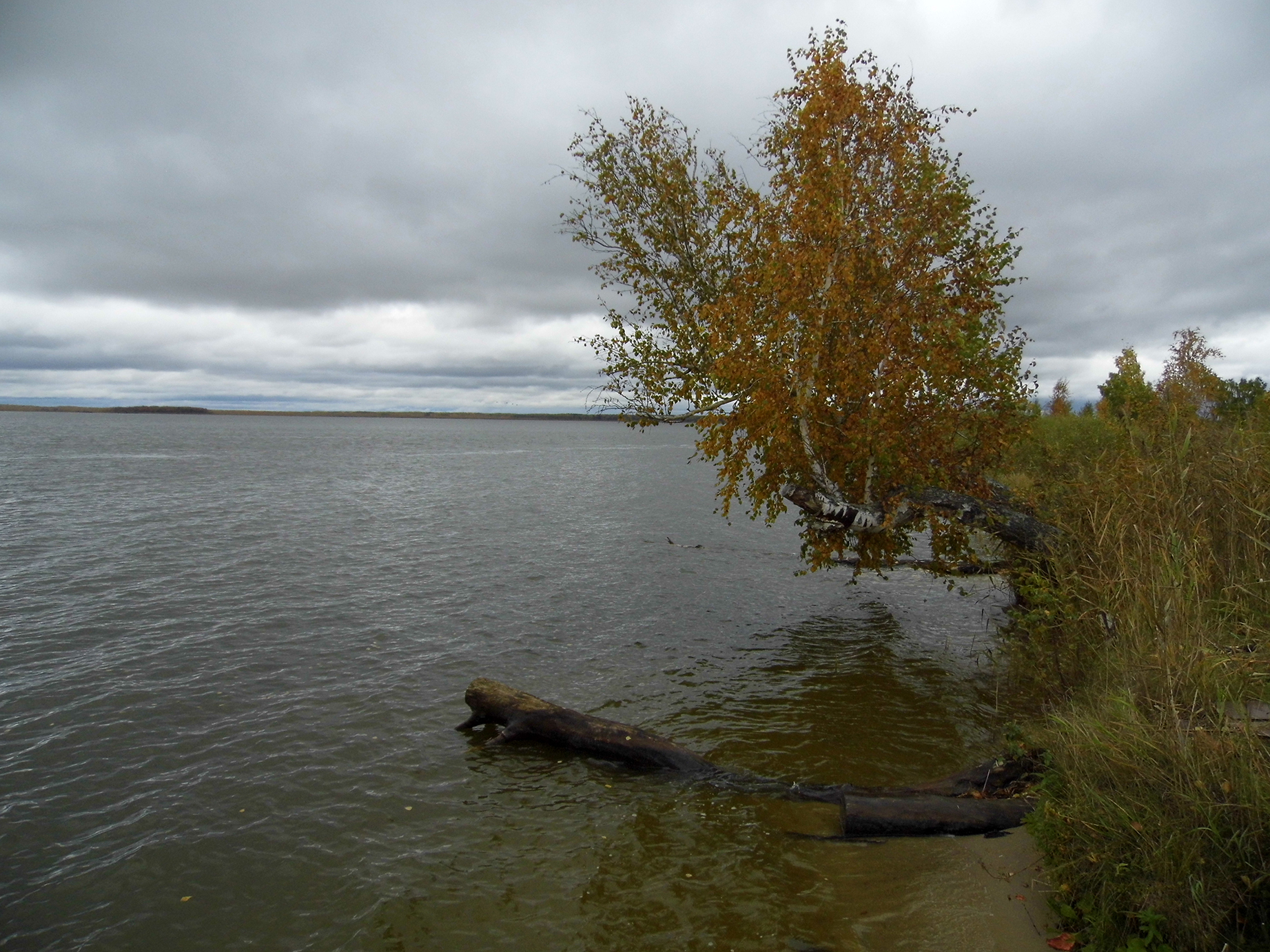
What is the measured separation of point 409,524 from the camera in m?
40.1

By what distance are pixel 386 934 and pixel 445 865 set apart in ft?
4.21

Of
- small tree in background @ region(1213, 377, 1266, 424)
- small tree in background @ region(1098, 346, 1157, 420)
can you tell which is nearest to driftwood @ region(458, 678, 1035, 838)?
small tree in background @ region(1098, 346, 1157, 420)

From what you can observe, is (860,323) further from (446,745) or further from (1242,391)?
(1242,391)

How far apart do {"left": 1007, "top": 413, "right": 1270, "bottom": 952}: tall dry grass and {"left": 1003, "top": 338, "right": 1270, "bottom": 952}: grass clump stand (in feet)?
0.06

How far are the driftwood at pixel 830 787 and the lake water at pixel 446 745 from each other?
11.6 inches

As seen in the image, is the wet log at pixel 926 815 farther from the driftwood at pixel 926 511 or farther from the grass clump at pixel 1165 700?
the driftwood at pixel 926 511

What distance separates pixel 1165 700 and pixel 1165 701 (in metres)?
0.02

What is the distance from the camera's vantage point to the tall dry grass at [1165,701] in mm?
5637

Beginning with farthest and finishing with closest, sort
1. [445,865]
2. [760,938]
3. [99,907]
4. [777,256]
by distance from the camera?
[777,256] → [445,865] → [99,907] → [760,938]

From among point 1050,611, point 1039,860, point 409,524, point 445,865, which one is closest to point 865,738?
point 1050,611

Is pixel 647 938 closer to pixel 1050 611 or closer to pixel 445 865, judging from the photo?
pixel 445 865

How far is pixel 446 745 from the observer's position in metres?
12.8

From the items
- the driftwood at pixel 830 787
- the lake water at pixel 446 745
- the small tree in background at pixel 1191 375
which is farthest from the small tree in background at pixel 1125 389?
the driftwood at pixel 830 787

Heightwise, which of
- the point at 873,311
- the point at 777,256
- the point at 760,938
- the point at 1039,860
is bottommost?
the point at 760,938
